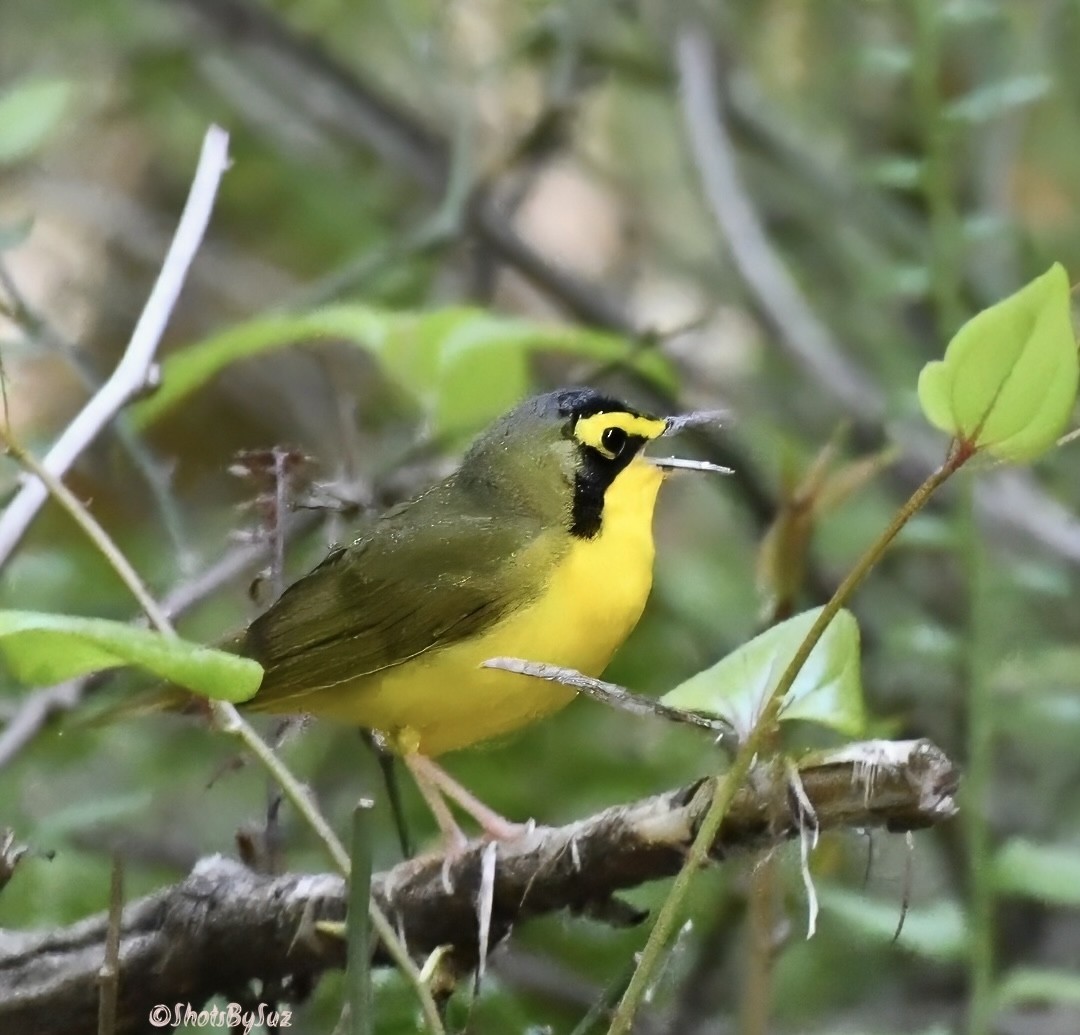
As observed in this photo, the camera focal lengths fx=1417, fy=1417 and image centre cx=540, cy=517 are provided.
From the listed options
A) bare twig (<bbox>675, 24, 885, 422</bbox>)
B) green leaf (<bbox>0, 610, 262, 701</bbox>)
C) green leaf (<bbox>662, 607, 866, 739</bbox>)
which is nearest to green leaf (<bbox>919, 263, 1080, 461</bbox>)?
green leaf (<bbox>662, 607, 866, 739</bbox>)

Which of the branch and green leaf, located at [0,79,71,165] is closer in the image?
the branch

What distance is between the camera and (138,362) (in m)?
0.90

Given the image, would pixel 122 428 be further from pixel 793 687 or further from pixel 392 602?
pixel 793 687

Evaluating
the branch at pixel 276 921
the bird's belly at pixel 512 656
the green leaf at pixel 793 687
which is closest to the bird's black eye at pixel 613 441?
the bird's belly at pixel 512 656

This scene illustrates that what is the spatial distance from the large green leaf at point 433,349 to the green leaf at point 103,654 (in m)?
0.67

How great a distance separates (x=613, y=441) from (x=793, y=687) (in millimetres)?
538

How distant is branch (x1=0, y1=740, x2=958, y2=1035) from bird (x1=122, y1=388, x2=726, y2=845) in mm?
124

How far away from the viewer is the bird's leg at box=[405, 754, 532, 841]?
40.3 inches

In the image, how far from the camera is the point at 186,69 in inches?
99.7

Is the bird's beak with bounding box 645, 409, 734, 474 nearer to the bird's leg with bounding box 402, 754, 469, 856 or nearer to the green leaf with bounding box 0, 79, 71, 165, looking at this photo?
the bird's leg with bounding box 402, 754, 469, 856

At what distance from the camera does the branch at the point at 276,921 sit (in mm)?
813

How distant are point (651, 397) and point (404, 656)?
1086 millimetres

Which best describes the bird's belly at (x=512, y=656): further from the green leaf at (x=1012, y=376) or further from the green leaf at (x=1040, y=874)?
the green leaf at (x=1012, y=376)

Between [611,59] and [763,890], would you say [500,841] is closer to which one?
[763,890]
